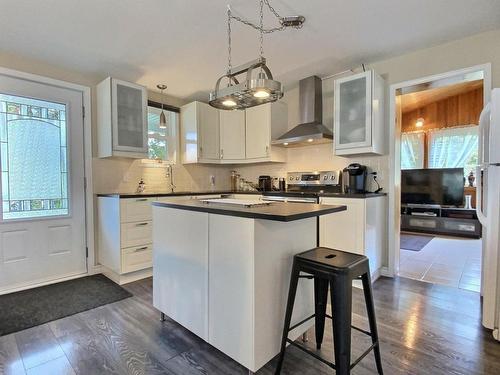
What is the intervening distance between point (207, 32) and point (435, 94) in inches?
209

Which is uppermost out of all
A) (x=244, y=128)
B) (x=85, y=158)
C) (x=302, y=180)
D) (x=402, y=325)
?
(x=244, y=128)

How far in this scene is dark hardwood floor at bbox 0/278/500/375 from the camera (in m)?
1.54

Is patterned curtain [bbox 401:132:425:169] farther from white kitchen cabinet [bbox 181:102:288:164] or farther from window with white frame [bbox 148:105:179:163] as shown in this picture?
window with white frame [bbox 148:105:179:163]

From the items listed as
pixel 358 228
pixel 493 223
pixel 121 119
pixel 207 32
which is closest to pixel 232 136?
pixel 121 119

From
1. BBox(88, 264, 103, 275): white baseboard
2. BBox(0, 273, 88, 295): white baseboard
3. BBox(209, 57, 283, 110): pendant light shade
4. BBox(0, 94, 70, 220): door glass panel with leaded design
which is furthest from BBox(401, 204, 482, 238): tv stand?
BBox(0, 94, 70, 220): door glass panel with leaded design

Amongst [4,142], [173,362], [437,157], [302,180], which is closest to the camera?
[173,362]

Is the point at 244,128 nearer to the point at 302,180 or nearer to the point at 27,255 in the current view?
the point at 302,180

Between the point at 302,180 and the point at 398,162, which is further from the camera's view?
the point at 302,180

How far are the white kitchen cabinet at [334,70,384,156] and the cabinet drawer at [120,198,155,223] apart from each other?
7.65 feet

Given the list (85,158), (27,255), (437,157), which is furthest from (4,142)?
(437,157)

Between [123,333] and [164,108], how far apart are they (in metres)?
3.04

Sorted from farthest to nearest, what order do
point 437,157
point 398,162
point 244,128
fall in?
point 437,157, point 244,128, point 398,162

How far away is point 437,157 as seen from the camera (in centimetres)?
591

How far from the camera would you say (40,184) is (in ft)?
9.45
